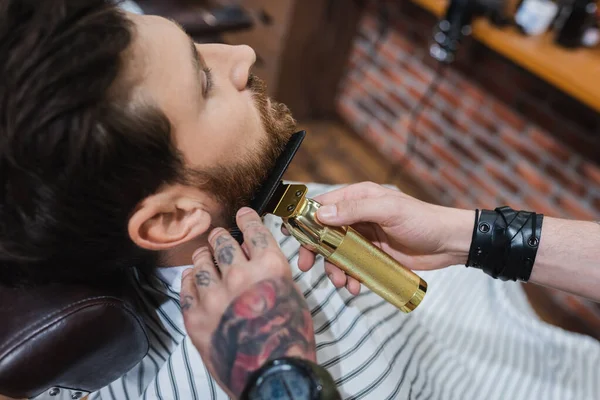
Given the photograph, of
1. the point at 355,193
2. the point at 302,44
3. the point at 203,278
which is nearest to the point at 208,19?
the point at 302,44

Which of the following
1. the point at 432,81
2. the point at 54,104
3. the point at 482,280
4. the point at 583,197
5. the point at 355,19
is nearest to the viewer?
the point at 54,104

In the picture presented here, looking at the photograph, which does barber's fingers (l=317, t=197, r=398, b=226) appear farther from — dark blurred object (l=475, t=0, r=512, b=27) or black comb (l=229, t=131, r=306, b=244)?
dark blurred object (l=475, t=0, r=512, b=27)

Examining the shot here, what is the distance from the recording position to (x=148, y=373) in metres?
0.87

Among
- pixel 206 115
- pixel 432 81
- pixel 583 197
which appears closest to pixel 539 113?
pixel 583 197

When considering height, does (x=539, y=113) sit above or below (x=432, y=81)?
above

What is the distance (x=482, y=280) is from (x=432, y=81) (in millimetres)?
1233

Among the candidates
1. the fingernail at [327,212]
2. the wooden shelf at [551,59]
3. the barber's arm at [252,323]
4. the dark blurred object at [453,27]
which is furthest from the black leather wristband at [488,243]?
the dark blurred object at [453,27]

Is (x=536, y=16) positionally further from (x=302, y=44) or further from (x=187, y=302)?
(x=187, y=302)

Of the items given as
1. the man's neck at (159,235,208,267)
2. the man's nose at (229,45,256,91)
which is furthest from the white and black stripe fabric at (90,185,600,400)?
the man's nose at (229,45,256,91)

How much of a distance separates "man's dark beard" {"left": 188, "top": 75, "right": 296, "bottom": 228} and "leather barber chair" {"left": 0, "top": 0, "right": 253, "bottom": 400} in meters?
0.23

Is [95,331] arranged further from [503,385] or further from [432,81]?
[432,81]

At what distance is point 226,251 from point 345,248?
0.74 feet

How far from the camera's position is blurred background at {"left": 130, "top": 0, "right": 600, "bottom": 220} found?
1720 mm

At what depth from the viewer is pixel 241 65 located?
35.5 inches
